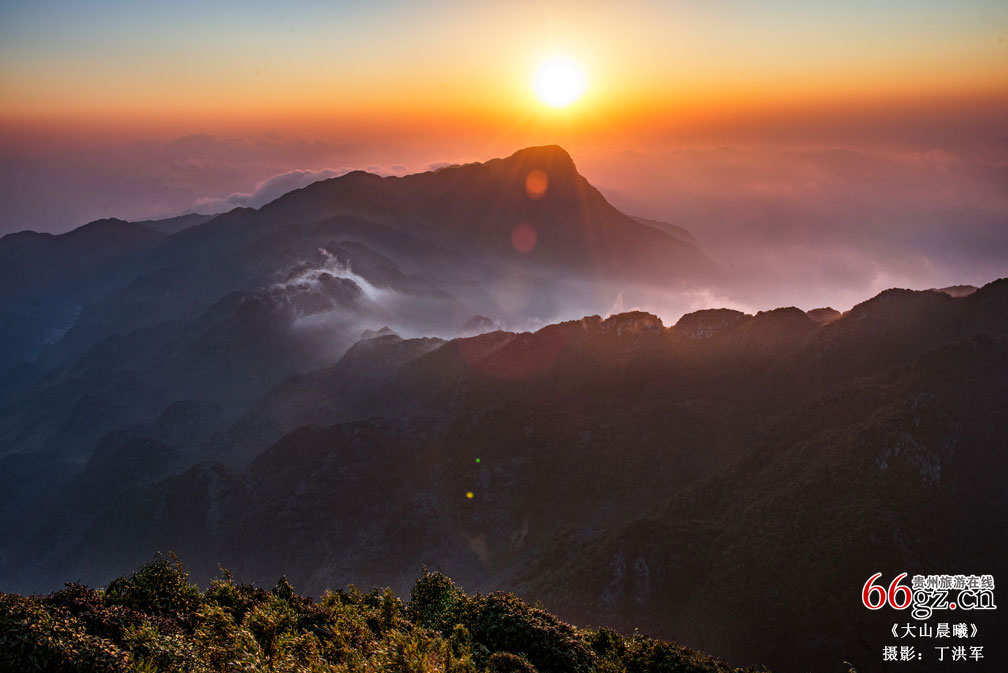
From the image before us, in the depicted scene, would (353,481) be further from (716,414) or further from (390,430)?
(716,414)

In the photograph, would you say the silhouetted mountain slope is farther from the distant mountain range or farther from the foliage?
the foliage

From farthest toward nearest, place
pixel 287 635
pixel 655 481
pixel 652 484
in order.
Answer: pixel 655 481, pixel 652 484, pixel 287 635

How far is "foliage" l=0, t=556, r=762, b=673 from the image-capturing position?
89.0 ft

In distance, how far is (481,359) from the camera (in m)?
176

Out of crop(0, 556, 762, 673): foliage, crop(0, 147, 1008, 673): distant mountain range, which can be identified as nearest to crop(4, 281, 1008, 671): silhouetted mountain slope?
crop(0, 147, 1008, 673): distant mountain range

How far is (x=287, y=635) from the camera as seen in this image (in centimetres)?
3475

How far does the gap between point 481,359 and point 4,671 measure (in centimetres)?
15096

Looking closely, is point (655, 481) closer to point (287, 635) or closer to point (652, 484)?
point (652, 484)

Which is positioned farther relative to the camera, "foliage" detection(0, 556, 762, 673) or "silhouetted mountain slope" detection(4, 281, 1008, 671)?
"silhouetted mountain slope" detection(4, 281, 1008, 671)

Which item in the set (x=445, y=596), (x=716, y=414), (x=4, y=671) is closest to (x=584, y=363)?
(x=716, y=414)

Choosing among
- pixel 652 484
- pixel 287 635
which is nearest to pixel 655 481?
pixel 652 484

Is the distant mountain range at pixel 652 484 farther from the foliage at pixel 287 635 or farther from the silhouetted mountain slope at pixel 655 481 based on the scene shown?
the foliage at pixel 287 635

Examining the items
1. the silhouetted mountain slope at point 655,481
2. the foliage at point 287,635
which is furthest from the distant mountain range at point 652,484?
the foliage at point 287,635

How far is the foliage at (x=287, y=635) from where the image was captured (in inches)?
1069
